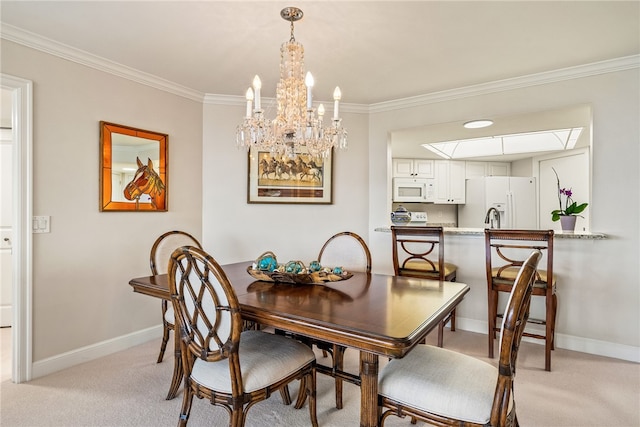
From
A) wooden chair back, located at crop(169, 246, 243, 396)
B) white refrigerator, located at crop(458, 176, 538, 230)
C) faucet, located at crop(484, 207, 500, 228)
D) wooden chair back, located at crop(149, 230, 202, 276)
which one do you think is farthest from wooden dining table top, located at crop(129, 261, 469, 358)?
white refrigerator, located at crop(458, 176, 538, 230)

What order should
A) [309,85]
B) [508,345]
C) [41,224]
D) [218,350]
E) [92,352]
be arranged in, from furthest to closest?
[92,352] < [41,224] < [309,85] < [218,350] < [508,345]

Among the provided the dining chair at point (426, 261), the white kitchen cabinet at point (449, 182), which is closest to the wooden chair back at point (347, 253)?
the dining chair at point (426, 261)

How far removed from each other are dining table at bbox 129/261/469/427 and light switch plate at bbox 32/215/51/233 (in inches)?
38.6

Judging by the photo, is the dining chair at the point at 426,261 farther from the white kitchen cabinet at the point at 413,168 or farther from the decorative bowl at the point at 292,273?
the white kitchen cabinet at the point at 413,168

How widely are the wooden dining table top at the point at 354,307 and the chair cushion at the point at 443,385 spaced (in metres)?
0.20

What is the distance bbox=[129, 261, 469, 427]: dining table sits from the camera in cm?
123

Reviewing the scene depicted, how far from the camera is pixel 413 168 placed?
19.2 ft

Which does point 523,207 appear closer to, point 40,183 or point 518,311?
point 518,311

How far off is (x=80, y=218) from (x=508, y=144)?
211 inches

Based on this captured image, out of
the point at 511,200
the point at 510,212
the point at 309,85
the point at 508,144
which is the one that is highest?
the point at 508,144

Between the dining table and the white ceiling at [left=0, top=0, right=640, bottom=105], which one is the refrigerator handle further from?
the dining table

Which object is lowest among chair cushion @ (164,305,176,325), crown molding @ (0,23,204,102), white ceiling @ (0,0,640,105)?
chair cushion @ (164,305,176,325)

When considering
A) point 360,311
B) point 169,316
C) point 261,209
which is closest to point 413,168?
point 261,209

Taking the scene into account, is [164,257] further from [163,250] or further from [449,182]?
[449,182]
